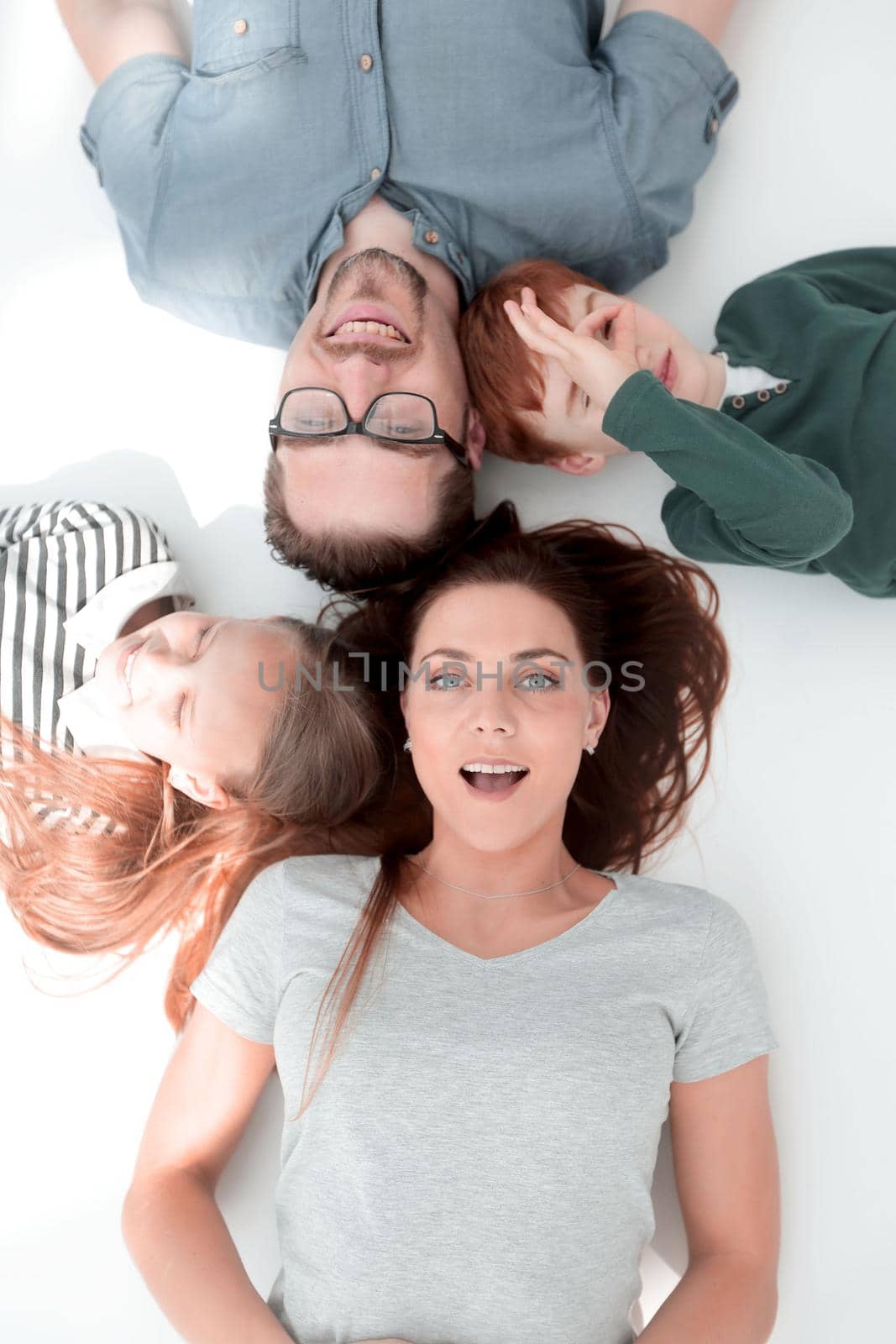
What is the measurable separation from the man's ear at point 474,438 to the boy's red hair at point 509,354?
1 centimetres

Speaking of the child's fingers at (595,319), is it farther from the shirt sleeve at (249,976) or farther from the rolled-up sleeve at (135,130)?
the shirt sleeve at (249,976)

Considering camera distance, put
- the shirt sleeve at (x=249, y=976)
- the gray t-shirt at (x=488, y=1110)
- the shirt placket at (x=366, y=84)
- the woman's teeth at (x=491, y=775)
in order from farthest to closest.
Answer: the shirt placket at (x=366, y=84) → the shirt sleeve at (x=249, y=976) → the woman's teeth at (x=491, y=775) → the gray t-shirt at (x=488, y=1110)

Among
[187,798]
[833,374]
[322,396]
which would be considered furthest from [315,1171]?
[833,374]

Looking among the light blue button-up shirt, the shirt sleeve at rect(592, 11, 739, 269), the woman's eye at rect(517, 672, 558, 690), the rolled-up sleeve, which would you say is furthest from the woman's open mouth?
the rolled-up sleeve

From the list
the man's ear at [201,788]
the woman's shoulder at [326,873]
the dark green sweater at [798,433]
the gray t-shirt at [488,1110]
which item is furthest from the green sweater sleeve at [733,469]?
the man's ear at [201,788]

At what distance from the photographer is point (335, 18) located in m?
2.23

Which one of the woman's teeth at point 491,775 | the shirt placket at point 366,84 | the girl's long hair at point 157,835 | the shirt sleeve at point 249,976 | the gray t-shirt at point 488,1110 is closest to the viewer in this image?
the gray t-shirt at point 488,1110

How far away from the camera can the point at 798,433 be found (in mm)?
2289

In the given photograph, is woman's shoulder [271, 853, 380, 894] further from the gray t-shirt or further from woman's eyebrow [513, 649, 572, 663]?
woman's eyebrow [513, 649, 572, 663]

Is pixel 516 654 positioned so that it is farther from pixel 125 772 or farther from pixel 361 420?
pixel 125 772

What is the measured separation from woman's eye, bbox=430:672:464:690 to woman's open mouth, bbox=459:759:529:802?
0.15 m

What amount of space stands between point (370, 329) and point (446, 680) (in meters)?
0.70

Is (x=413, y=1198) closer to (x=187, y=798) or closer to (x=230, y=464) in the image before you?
(x=187, y=798)

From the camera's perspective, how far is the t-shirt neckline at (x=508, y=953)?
2008mm
